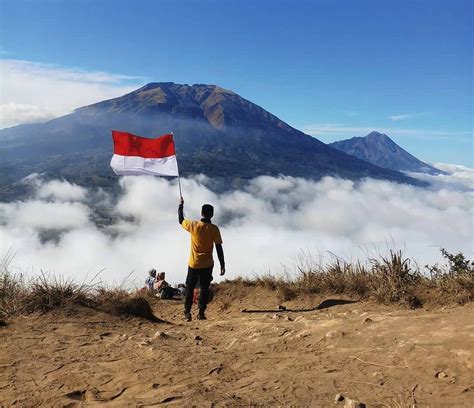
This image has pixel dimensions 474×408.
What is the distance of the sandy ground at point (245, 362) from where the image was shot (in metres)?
3.61

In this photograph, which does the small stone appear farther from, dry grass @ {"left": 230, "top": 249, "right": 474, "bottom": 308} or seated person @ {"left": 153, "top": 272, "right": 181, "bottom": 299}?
seated person @ {"left": 153, "top": 272, "right": 181, "bottom": 299}

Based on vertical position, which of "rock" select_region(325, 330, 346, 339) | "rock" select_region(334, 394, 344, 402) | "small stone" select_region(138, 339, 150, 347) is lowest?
"small stone" select_region(138, 339, 150, 347)

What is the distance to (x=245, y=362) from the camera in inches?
176

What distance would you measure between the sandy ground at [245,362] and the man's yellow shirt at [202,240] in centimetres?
166

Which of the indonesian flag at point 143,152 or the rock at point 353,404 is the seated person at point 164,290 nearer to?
the indonesian flag at point 143,152

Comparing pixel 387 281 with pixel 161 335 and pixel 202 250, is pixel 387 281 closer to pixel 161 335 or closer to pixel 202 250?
pixel 202 250

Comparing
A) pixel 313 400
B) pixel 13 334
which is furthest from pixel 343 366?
pixel 13 334

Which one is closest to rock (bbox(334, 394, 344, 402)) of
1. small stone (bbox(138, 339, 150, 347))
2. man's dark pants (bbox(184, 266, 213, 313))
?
small stone (bbox(138, 339, 150, 347))

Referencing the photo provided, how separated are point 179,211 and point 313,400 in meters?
5.11

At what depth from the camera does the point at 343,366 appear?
4.14m

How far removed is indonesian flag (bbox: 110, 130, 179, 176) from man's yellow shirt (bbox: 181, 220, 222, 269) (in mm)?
2470

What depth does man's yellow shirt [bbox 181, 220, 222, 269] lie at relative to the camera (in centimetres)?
755

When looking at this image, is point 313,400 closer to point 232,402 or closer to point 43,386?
point 232,402

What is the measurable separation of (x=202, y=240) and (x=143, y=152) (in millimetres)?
3225
